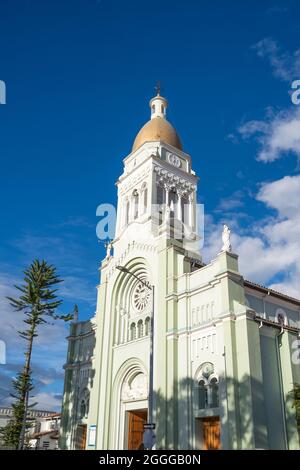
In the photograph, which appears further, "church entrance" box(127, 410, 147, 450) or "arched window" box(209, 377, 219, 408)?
"church entrance" box(127, 410, 147, 450)

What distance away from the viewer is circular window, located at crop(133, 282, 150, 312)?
107ft

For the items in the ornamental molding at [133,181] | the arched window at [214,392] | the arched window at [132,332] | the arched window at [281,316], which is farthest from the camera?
the ornamental molding at [133,181]

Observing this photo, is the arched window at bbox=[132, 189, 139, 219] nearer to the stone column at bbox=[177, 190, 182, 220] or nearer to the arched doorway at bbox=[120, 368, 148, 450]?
the stone column at bbox=[177, 190, 182, 220]

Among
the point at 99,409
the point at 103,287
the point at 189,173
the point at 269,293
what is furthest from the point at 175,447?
the point at 189,173

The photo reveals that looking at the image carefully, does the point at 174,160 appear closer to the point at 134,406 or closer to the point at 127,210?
the point at 127,210

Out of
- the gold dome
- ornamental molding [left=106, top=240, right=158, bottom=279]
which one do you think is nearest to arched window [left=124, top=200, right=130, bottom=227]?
ornamental molding [left=106, top=240, right=158, bottom=279]

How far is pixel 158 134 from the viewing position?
132 ft

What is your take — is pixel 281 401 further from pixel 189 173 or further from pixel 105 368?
pixel 189 173

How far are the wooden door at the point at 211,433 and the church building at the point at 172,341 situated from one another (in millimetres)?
50

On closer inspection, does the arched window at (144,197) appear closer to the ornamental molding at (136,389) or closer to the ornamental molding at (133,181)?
the ornamental molding at (133,181)

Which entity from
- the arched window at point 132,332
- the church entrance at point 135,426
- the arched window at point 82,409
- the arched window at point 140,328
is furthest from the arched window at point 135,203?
the church entrance at point 135,426

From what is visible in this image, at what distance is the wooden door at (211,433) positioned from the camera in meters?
23.9

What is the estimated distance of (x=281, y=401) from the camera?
24594mm

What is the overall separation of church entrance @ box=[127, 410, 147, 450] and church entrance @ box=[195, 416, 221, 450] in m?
6.33
